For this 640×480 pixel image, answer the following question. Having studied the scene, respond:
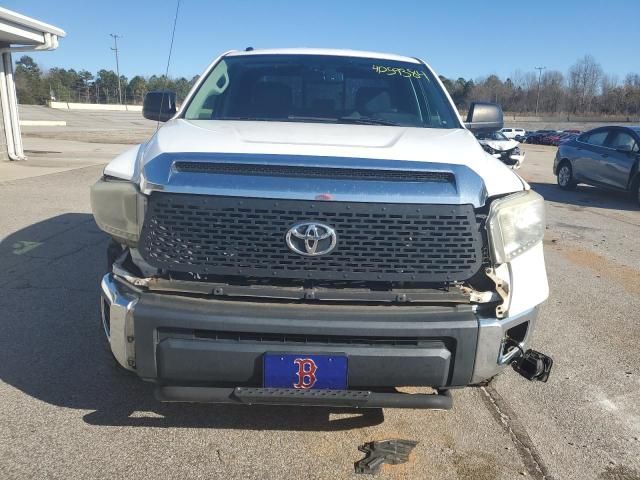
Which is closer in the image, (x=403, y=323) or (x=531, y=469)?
(x=403, y=323)

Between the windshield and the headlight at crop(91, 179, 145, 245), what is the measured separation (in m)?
1.27

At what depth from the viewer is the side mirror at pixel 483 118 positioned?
4.38m

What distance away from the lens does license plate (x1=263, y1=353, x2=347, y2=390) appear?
2.38 m

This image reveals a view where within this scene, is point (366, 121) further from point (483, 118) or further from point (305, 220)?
point (305, 220)

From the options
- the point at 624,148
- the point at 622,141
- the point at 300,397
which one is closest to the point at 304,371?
the point at 300,397

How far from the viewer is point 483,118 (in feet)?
14.6

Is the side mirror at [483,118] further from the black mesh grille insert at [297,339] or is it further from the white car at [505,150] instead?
the white car at [505,150]

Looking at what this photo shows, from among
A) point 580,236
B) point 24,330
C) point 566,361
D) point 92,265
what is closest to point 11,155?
point 92,265

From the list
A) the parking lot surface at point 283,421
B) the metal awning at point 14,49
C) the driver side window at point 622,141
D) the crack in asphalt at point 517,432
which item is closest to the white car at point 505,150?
the driver side window at point 622,141

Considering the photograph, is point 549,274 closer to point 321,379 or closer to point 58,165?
point 321,379

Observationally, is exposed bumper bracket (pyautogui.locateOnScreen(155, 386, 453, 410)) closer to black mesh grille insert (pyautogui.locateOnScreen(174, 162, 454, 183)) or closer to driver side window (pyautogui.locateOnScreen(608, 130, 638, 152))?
black mesh grille insert (pyautogui.locateOnScreen(174, 162, 454, 183))

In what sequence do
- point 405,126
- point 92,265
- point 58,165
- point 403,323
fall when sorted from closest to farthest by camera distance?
point 403,323, point 405,126, point 92,265, point 58,165

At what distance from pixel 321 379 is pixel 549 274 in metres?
4.62

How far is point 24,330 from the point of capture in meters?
4.11
